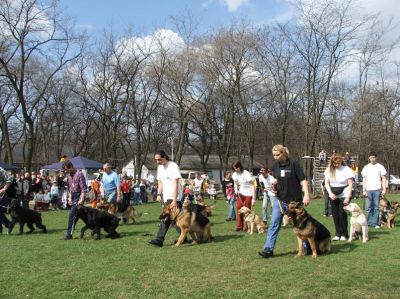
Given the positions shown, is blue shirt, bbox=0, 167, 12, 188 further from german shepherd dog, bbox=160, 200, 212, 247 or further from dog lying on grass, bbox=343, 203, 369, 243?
dog lying on grass, bbox=343, 203, 369, 243

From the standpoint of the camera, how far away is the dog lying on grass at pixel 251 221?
10508 mm

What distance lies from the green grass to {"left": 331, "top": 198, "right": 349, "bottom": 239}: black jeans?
1.76 ft

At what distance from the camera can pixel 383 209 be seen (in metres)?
11.5

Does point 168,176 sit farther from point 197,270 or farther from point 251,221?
point 251,221

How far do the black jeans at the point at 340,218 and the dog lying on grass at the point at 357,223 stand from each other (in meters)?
0.13

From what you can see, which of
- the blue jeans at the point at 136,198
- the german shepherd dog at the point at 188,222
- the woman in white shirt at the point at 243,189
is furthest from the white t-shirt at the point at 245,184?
the blue jeans at the point at 136,198

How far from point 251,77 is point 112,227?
90.9 feet

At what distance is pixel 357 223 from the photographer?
29.2ft

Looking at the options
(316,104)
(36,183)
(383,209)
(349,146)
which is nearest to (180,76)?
(316,104)

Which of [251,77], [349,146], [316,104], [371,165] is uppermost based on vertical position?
[251,77]

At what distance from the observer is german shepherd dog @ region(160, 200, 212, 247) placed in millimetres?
8695

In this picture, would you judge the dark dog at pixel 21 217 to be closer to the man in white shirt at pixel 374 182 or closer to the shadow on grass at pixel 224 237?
the shadow on grass at pixel 224 237

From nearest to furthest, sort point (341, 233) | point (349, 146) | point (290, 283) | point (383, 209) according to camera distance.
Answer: point (290, 283), point (341, 233), point (383, 209), point (349, 146)

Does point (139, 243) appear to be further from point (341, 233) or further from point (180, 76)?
point (180, 76)
